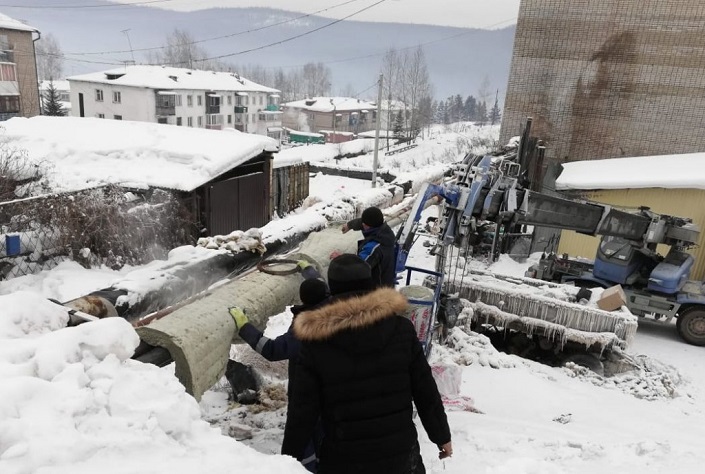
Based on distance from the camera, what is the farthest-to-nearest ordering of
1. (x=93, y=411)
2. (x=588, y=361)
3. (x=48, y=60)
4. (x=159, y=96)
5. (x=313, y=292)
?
(x=48, y=60) → (x=159, y=96) → (x=588, y=361) → (x=313, y=292) → (x=93, y=411)

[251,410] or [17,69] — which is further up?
[17,69]

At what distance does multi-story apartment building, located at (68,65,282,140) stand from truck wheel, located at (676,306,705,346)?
4574 cm

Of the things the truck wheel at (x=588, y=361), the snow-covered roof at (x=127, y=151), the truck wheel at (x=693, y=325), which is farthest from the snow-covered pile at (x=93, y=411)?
the truck wheel at (x=693, y=325)

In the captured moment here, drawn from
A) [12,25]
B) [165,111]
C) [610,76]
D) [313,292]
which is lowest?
[165,111]

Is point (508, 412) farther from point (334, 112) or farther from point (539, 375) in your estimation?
point (334, 112)

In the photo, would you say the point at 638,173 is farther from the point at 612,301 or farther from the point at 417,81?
the point at 417,81

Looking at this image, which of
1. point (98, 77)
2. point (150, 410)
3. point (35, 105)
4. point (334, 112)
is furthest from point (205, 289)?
point (334, 112)

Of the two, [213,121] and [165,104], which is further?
[213,121]

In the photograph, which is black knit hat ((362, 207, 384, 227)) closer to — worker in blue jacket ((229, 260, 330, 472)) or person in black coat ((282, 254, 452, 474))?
worker in blue jacket ((229, 260, 330, 472))

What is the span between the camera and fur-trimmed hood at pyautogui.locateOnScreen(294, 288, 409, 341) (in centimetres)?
263

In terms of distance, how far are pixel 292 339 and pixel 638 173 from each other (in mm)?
15467

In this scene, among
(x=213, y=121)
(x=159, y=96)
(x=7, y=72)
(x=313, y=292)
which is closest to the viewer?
(x=313, y=292)

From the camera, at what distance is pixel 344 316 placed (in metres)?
2.64

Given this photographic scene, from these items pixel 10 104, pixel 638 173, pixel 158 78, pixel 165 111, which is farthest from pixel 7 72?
pixel 638 173
